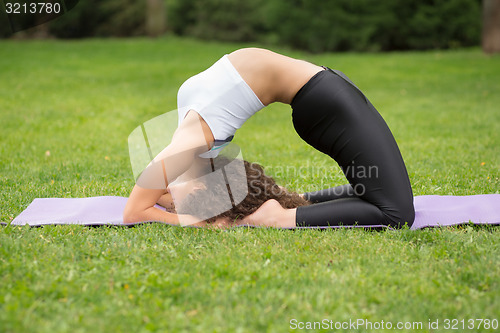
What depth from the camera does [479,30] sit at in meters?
25.9

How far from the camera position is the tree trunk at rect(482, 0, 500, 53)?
14.9m

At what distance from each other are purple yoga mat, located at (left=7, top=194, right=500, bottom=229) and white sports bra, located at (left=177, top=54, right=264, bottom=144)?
962 millimetres

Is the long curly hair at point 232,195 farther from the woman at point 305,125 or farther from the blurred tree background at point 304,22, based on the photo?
the blurred tree background at point 304,22

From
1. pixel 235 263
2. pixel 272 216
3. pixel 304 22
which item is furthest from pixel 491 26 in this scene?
pixel 304 22

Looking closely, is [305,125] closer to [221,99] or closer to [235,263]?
[221,99]

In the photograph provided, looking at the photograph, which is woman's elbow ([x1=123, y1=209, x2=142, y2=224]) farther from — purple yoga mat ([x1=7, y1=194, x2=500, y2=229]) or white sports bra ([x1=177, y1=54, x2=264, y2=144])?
white sports bra ([x1=177, y1=54, x2=264, y2=144])

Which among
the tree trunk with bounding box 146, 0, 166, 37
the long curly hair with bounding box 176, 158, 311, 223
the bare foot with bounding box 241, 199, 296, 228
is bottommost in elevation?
the tree trunk with bounding box 146, 0, 166, 37

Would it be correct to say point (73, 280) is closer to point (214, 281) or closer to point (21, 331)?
point (21, 331)

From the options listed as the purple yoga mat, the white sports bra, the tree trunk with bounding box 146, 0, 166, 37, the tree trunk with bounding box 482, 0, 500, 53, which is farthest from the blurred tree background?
the white sports bra

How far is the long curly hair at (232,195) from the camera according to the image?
3.33 metres

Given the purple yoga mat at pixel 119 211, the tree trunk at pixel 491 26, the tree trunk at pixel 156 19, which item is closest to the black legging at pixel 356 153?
the purple yoga mat at pixel 119 211

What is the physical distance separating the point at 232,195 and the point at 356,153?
89cm

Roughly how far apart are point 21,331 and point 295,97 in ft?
7.02

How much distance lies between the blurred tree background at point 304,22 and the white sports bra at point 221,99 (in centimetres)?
2202
